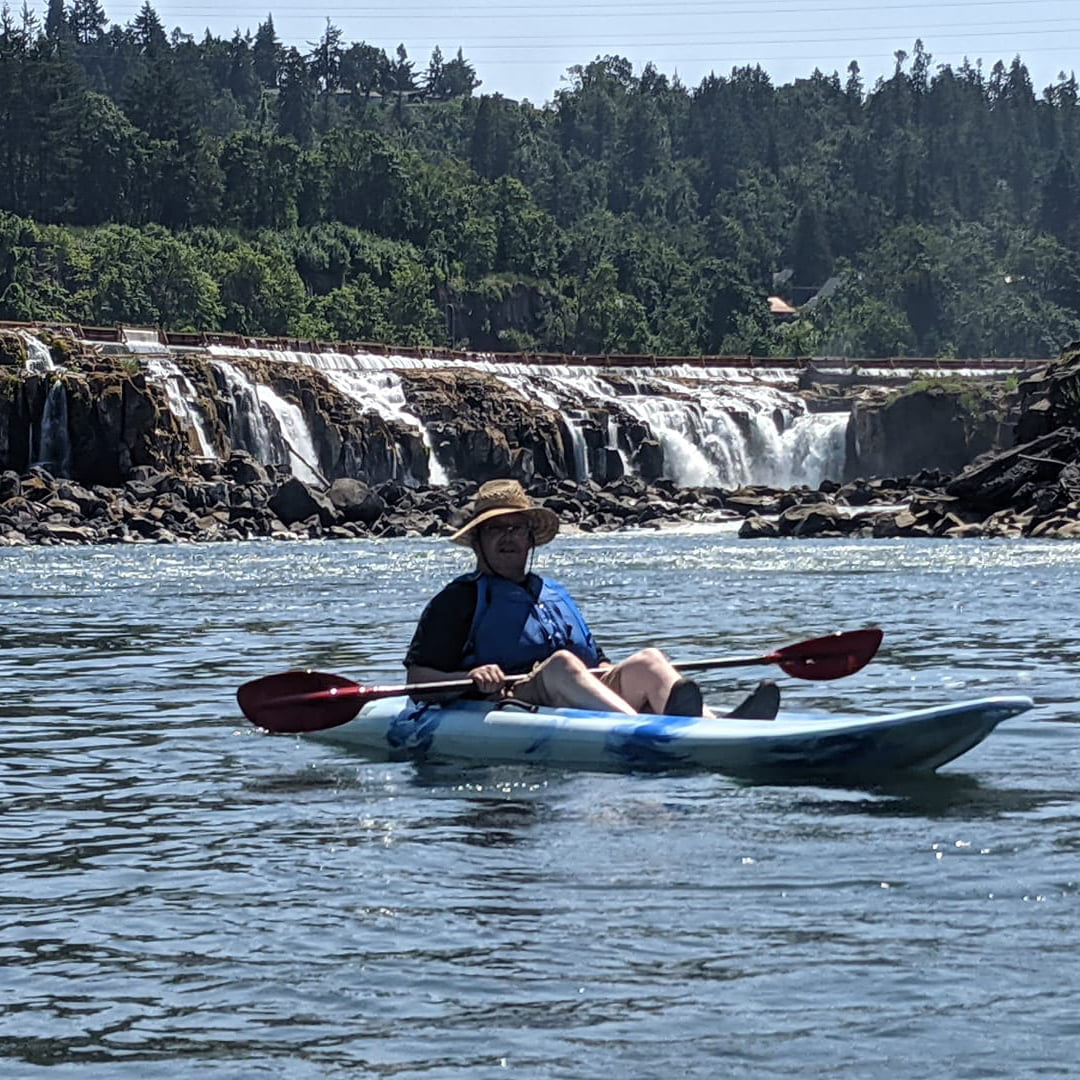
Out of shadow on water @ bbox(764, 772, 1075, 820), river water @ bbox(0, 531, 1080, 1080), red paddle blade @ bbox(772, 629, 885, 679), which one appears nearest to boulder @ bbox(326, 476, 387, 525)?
river water @ bbox(0, 531, 1080, 1080)

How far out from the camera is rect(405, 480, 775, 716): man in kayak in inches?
348

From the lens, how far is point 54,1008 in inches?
204

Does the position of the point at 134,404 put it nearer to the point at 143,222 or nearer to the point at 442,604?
the point at 442,604

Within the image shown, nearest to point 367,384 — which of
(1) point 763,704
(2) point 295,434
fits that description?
(2) point 295,434

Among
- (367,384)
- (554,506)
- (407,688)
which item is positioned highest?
(367,384)

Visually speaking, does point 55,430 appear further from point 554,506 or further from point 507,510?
point 507,510

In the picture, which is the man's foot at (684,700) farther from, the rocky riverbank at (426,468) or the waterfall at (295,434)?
the waterfall at (295,434)

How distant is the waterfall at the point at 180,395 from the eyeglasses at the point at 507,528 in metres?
40.6

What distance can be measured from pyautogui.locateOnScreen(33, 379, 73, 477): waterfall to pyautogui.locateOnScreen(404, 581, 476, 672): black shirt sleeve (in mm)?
38869

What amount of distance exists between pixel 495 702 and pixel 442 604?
481 mm

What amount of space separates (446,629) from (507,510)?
2.02 ft

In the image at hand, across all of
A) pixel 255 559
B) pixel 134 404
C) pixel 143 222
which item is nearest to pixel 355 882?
pixel 255 559

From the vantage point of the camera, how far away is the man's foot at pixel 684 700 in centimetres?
864

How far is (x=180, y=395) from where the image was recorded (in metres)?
50.3
